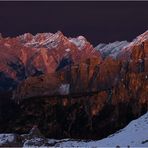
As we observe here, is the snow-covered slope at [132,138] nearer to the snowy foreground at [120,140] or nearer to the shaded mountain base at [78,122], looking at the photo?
the snowy foreground at [120,140]

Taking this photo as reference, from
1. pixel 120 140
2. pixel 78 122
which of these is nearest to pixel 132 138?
pixel 120 140

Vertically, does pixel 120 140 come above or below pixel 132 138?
below

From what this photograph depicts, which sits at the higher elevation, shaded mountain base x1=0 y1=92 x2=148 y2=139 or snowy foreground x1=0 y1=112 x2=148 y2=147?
snowy foreground x1=0 y1=112 x2=148 y2=147

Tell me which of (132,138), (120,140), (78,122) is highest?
(132,138)

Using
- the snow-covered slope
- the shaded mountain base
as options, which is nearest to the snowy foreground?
the snow-covered slope

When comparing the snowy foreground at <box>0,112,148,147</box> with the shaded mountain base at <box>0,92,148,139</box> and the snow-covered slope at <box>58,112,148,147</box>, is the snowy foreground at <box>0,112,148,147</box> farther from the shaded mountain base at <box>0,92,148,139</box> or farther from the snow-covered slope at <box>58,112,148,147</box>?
the shaded mountain base at <box>0,92,148,139</box>

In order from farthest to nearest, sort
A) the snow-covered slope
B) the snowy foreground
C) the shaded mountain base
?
the shaded mountain base
the snowy foreground
the snow-covered slope

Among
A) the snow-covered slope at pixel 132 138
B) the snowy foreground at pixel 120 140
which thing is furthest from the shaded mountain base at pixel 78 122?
the snow-covered slope at pixel 132 138

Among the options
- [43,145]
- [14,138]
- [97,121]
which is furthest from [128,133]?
[97,121]

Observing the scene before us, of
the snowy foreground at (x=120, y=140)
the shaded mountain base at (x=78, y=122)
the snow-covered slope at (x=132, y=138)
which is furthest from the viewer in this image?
the shaded mountain base at (x=78, y=122)

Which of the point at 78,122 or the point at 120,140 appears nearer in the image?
the point at 120,140

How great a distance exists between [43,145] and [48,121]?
16010 centimetres

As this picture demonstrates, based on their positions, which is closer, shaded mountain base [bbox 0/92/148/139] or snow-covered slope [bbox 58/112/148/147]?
snow-covered slope [bbox 58/112/148/147]

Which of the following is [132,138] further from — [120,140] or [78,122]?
[78,122]
